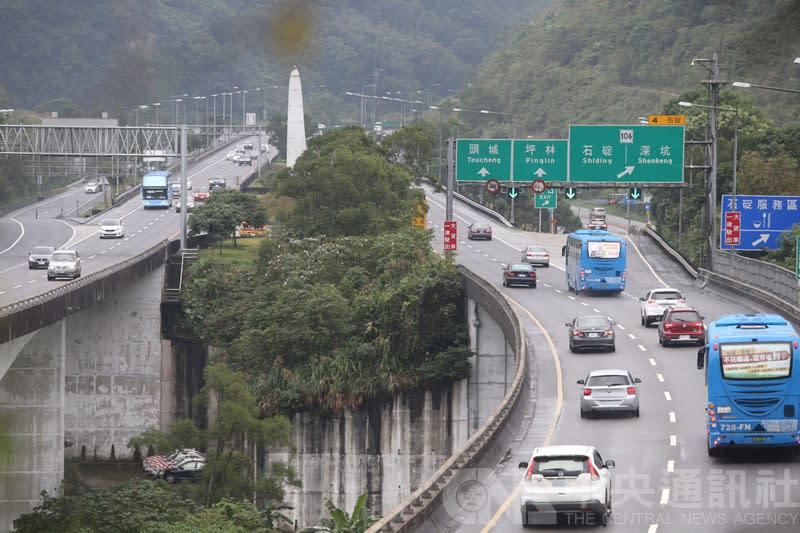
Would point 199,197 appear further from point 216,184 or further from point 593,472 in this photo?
point 593,472

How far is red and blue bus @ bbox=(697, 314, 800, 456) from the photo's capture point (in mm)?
27281

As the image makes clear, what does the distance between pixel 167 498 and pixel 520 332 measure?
14.5 m

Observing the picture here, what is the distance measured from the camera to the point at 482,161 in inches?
3140

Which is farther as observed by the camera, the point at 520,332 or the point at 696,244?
the point at 696,244

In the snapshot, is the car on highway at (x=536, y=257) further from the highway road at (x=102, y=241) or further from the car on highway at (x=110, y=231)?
the car on highway at (x=110, y=231)

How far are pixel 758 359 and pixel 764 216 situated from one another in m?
42.3

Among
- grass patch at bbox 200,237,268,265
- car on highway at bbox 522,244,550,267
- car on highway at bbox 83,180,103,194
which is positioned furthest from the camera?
grass patch at bbox 200,237,268,265

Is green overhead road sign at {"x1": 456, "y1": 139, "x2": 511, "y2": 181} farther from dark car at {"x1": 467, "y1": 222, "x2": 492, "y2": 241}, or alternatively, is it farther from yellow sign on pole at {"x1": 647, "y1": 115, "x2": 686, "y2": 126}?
dark car at {"x1": 467, "y1": 222, "x2": 492, "y2": 241}

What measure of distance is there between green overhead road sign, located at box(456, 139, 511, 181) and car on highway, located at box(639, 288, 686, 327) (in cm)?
2138

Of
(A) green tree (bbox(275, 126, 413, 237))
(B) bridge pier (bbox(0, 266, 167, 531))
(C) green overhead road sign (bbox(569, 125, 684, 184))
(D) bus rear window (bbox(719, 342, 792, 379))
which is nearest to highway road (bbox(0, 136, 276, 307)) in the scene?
(B) bridge pier (bbox(0, 266, 167, 531))

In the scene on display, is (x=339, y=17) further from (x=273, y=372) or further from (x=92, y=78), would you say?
(x=273, y=372)

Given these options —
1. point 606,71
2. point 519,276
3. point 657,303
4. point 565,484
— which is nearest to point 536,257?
point 519,276

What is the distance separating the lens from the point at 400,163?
9656 cm

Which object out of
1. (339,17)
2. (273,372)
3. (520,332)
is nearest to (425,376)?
(273,372)
